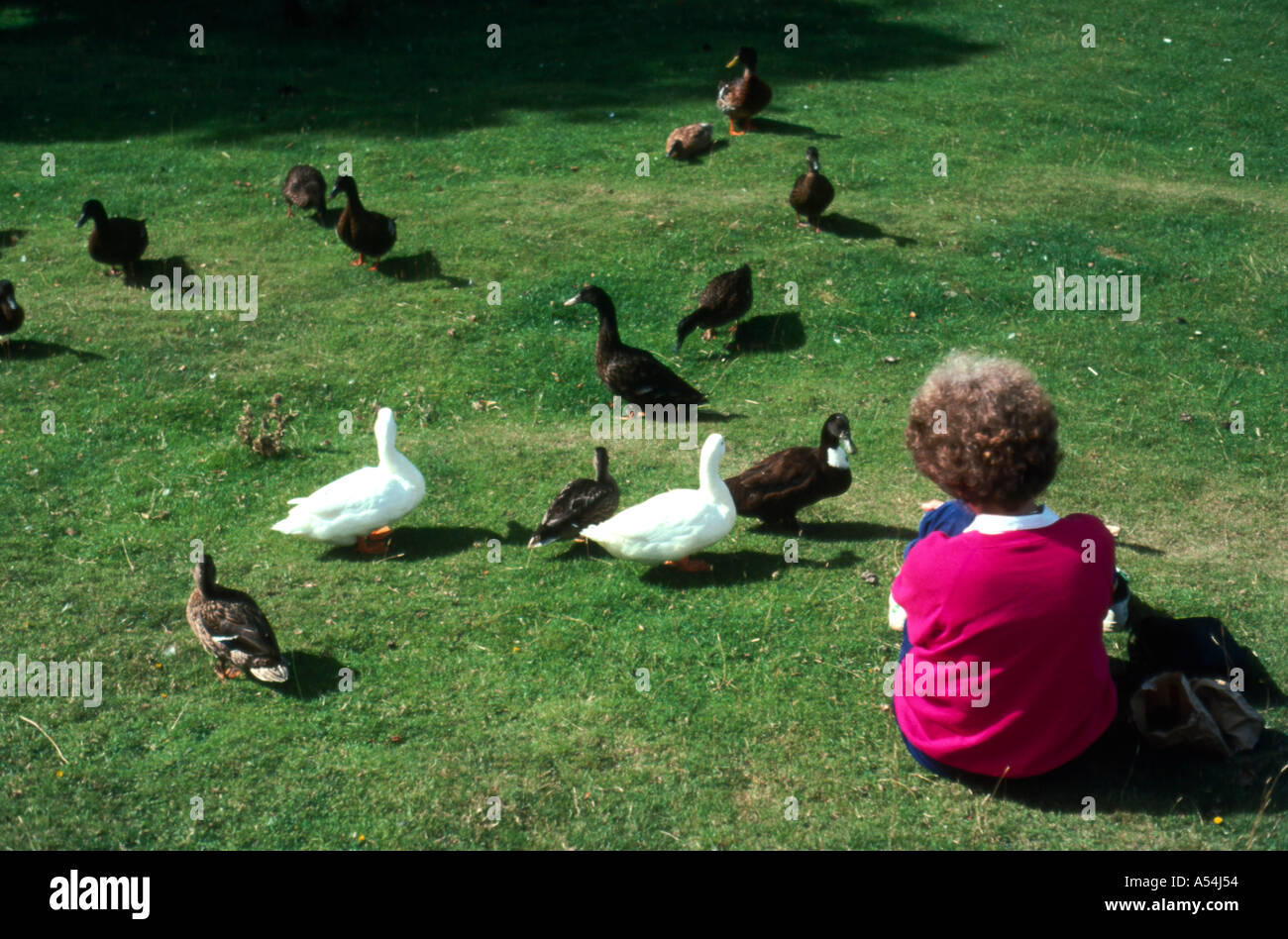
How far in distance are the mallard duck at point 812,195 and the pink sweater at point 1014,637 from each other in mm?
9072

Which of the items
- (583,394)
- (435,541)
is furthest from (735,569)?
(583,394)

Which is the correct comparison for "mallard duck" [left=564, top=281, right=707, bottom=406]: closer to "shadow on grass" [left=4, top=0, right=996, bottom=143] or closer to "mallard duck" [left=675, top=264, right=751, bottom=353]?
"mallard duck" [left=675, top=264, right=751, bottom=353]

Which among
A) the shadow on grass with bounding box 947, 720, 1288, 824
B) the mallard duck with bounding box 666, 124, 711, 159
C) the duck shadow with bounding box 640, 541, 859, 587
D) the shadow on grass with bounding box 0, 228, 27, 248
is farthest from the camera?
the mallard duck with bounding box 666, 124, 711, 159

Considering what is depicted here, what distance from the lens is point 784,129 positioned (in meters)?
16.6

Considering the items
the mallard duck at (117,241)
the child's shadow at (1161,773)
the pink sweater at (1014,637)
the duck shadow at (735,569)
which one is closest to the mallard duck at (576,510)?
the duck shadow at (735,569)

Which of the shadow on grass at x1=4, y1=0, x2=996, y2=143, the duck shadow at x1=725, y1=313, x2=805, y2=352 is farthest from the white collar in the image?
the shadow on grass at x1=4, y1=0, x2=996, y2=143

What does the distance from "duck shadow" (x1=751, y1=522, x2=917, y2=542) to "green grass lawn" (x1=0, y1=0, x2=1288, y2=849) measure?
49 mm

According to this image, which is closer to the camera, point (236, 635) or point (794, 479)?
point (236, 635)

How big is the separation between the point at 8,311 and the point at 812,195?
8713mm

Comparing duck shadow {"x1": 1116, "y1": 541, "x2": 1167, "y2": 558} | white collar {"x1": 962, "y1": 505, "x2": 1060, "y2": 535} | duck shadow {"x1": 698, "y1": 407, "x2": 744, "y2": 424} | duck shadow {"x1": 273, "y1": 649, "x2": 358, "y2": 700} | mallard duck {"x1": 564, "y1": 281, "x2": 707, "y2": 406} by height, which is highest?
white collar {"x1": 962, "y1": 505, "x2": 1060, "y2": 535}

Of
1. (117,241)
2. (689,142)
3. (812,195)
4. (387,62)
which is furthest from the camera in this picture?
(387,62)

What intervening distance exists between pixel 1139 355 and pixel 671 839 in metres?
8.11

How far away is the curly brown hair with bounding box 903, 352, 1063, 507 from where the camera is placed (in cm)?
423

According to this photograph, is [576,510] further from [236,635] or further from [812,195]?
[812,195]
